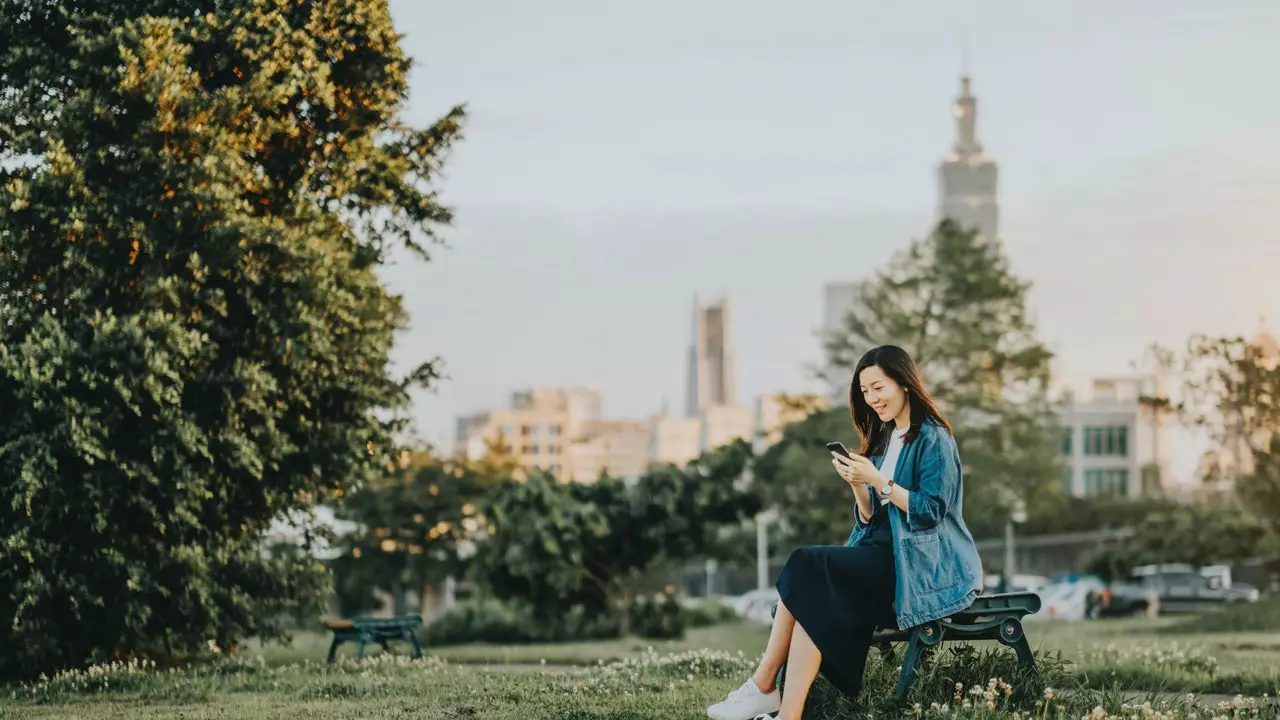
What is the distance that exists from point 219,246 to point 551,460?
181m

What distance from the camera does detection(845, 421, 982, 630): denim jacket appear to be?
827 cm

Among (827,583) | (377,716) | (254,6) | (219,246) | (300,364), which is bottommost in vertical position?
(377,716)

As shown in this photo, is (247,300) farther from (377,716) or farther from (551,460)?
(551,460)

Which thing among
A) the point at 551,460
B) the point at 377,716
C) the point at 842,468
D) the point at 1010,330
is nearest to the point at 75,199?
the point at 377,716

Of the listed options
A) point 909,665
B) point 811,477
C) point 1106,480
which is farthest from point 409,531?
point 1106,480

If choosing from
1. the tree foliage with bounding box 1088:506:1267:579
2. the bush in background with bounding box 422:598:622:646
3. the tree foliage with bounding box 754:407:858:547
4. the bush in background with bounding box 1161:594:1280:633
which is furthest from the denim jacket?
the tree foliage with bounding box 1088:506:1267:579

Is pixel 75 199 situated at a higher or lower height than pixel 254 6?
lower

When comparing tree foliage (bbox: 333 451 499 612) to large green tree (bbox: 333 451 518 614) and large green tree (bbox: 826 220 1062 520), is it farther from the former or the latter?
large green tree (bbox: 826 220 1062 520)

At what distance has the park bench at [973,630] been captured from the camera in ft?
27.5

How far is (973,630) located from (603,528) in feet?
60.2

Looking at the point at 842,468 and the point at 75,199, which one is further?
the point at 75,199

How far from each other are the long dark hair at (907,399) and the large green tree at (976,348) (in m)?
31.9

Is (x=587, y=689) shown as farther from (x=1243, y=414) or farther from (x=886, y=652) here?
(x=1243, y=414)

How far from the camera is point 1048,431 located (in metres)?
42.7
